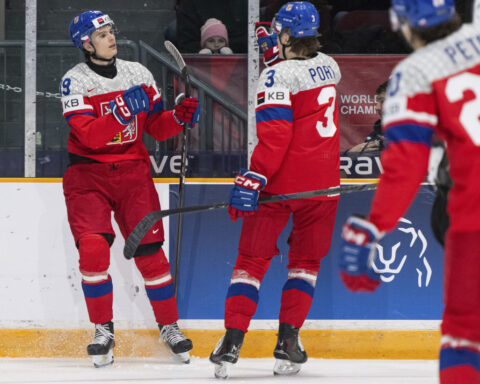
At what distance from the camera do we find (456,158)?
6.42ft

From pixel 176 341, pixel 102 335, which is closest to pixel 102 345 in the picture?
pixel 102 335

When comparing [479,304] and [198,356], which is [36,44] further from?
[479,304]

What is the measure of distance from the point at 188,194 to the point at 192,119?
394 millimetres

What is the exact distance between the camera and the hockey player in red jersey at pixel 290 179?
3.25m

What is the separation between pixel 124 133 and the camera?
11.8 ft

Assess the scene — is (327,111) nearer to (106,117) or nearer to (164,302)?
(106,117)

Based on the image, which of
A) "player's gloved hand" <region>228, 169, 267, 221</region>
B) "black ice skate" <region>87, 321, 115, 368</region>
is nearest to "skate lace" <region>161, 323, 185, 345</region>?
"black ice skate" <region>87, 321, 115, 368</region>

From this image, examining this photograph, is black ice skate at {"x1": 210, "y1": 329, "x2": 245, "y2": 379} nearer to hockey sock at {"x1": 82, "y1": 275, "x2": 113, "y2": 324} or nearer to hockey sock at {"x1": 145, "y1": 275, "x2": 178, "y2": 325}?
hockey sock at {"x1": 145, "y1": 275, "x2": 178, "y2": 325}

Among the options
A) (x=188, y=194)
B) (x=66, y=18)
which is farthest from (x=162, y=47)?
(x=188, y=194)

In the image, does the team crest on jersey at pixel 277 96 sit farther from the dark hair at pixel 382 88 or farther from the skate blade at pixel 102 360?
the skate blade at pixel 102 360

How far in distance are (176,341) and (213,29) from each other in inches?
56.1

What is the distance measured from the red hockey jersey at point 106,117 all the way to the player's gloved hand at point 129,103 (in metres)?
0.04

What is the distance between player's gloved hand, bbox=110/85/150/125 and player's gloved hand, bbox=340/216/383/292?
1587mm

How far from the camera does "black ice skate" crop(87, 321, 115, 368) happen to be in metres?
3.57
